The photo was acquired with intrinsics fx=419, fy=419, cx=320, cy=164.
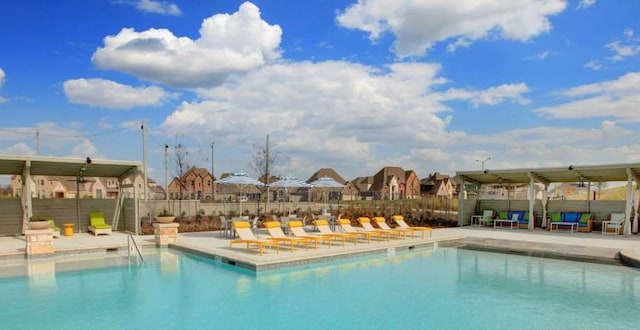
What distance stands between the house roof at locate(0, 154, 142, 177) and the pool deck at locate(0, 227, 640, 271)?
242cm

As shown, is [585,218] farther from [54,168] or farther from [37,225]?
[54,168]

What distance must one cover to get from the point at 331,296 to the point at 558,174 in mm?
13824

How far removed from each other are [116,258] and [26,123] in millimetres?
16514

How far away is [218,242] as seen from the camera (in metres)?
13.2

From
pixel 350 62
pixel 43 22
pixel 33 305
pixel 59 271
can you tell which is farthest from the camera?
pixel 350 62

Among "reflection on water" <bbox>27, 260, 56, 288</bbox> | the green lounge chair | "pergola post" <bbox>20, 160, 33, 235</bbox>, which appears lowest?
"reflection on water" <bbox>27, 260, 56, 288</bbox>

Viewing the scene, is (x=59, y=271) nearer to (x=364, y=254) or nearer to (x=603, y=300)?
(x=364, y=254)

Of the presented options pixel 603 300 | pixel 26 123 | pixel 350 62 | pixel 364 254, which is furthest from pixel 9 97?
pixel 603 300

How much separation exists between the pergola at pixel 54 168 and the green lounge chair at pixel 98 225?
1571mm

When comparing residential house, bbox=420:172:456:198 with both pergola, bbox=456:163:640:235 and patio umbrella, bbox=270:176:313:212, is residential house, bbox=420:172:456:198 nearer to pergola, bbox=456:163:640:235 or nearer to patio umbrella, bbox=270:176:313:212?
pergola, bbox=456:163:640:235

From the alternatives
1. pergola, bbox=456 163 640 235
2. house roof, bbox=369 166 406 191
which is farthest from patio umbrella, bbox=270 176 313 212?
house roof, bbox=369 166 406 191

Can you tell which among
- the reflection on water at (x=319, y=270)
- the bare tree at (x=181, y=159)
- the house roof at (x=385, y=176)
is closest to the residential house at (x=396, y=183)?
the house roof at (x=385, y=176)

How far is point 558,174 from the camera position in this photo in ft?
57.1

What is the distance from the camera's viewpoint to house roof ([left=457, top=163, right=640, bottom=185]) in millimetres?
15609
